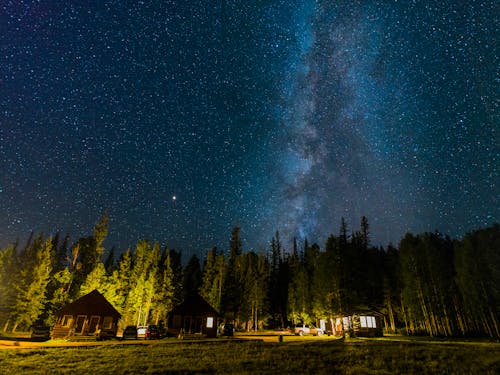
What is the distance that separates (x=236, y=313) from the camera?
7550 centimetres

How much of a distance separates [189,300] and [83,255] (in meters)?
29.1

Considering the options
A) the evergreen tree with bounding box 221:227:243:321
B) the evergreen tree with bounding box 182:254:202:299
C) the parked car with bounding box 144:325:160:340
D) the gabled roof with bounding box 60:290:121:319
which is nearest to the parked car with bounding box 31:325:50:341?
the gabled roof with bounding box 60:290:121:319

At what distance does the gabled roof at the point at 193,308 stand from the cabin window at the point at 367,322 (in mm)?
24741

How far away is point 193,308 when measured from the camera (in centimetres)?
4862

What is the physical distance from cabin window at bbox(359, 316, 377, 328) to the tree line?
2.46 metres

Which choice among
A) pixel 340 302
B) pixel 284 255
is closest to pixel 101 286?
pixel 340 302

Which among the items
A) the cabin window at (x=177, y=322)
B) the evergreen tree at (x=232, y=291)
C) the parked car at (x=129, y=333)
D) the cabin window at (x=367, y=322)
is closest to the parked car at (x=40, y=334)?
the parked car at (x=129, y=333)

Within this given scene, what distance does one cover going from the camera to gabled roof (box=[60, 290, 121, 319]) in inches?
1690

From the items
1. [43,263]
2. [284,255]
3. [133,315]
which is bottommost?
[133,315]

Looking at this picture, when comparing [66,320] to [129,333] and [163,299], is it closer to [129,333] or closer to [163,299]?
[129,333]

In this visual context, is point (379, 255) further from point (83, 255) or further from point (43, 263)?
point (43, 263)

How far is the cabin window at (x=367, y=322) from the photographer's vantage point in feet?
167

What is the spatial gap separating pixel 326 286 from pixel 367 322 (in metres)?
11.4

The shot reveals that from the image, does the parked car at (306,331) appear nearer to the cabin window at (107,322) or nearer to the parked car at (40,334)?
the cabin window at (107,322)
